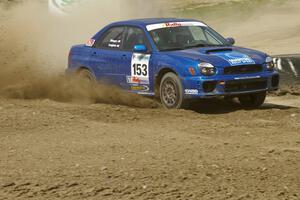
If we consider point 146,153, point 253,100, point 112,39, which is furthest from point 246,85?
point 146,153

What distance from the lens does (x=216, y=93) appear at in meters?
10.4

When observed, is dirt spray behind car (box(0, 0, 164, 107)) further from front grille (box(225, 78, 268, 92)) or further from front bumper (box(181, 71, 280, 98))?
front grille (box(225, 78, 268, 92))

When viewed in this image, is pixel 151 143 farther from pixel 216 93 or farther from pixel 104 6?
pixel 104 6

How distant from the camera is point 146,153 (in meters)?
7.26

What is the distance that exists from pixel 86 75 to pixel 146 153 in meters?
5.34

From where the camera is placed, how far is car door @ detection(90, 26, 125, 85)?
11734mm

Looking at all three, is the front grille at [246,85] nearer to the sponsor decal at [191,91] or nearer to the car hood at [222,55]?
the car hood at [222,55]

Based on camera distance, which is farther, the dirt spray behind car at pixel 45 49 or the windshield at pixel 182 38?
the dirt spray behind car at pixel 45 49

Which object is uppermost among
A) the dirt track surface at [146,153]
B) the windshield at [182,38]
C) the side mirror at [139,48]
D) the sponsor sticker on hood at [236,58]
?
the windshield at [182,38]

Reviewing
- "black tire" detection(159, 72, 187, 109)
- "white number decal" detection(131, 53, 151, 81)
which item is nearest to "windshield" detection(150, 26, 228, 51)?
"white number decal" detection(131, 53, 151, 81)

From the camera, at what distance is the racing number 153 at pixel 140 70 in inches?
440

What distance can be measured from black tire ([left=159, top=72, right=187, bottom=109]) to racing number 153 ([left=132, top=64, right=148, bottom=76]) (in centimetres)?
38

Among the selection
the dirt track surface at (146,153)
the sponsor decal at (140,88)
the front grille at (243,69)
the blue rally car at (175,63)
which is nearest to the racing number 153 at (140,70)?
the blue rally car at (175,63)

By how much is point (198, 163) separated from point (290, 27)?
20821 mm
